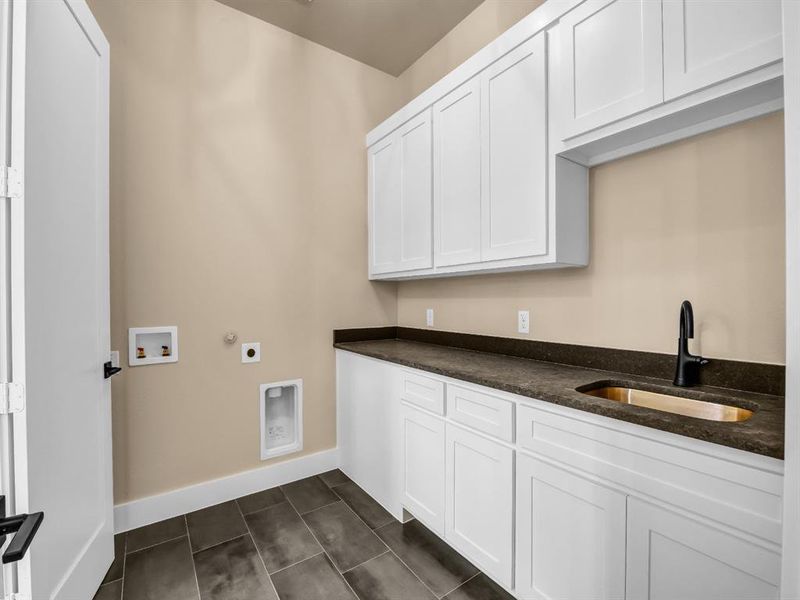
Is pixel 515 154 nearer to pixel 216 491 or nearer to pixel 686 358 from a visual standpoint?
pixel 686 358

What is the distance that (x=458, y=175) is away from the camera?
2109mm

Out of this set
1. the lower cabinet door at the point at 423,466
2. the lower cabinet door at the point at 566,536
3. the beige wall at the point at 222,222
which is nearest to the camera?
the lower cabinet door at the point at 566,536

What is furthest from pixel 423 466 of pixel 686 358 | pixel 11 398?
pixel 11 398

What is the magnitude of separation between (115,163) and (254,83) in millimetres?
990

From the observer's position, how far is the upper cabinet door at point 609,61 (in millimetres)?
1311

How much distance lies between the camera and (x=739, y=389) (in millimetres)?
1349

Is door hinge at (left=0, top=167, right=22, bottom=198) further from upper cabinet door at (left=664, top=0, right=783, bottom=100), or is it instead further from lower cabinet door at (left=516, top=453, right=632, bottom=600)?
upper cabinet door at (left=664, top=0, right=783, bottom=100)

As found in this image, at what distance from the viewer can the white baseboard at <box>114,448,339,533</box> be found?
6.83ft

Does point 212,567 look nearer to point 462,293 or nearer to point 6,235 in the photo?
point 6,235

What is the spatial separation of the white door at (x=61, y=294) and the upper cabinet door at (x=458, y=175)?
1.67 m

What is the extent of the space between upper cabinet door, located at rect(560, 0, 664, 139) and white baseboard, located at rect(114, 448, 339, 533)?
2538 millimetres

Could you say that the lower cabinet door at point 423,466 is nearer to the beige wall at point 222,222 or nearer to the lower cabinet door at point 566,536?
the lower cabinet door at point 566,536

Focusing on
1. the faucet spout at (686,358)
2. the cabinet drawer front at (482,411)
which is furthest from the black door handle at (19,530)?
the faucet spout at (686,358)

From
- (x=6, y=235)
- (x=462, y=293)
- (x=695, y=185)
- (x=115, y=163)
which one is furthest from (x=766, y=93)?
(x=115, y=163)
